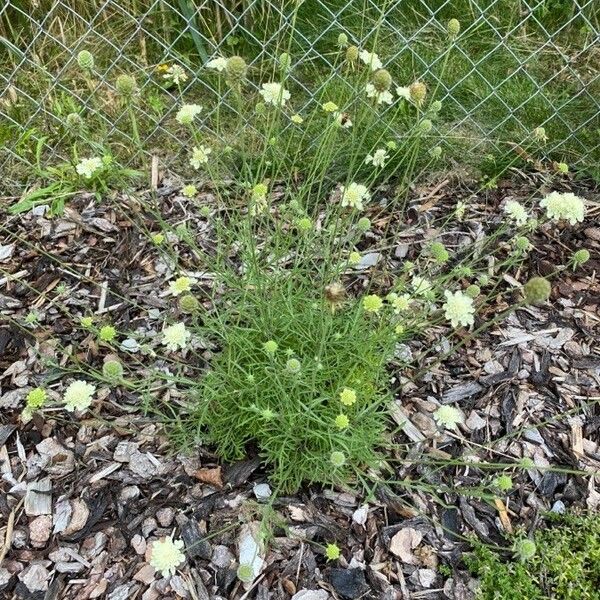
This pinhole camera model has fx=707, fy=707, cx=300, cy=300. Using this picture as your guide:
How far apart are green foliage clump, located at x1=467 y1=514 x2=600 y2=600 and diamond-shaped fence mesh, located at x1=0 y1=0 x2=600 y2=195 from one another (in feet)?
5.68

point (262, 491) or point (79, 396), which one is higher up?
point (79, 396)

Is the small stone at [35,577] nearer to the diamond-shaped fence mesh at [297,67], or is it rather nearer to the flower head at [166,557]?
the flower head at [166,557]

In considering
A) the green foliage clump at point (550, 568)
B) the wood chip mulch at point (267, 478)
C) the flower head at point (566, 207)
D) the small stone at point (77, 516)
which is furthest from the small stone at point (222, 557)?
the flower head at point (566, 207)

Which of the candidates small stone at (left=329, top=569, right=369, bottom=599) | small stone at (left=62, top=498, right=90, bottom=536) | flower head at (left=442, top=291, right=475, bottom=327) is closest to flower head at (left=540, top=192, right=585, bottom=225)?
flower head at (left=442, top=291, right=475, bottom=327)

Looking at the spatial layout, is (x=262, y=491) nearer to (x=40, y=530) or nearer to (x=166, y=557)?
(x=166, y=557)

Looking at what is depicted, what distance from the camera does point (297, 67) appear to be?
352cm

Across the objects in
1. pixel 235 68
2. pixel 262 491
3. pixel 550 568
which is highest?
pixel 235 68

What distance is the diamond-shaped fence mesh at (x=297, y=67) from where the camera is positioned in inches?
125

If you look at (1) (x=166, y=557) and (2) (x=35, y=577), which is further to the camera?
(2) (x=35, y=577)

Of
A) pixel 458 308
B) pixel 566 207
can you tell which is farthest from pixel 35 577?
pixel 566 207

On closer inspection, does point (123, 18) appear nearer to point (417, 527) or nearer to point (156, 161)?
point (156, 161)

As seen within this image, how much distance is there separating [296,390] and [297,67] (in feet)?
6.94

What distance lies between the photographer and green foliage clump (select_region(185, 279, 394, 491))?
1.92m

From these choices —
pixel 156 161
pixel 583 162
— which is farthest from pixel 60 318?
pixel 583 162
